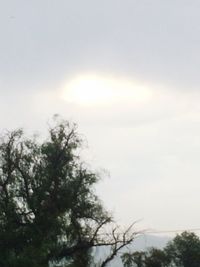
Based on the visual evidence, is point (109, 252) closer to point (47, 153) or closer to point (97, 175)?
point (97, 175)

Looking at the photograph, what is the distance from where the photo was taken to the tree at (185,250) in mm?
64000

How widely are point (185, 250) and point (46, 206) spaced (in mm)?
32028

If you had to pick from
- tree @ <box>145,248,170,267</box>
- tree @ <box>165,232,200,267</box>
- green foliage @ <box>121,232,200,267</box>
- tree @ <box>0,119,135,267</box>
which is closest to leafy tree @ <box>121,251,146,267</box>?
green foliage @ <box>121,232,200,267</box>

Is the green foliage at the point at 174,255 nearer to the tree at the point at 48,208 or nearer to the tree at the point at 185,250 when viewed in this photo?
the tree at the point at 185,250

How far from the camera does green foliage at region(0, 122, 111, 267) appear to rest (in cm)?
3638

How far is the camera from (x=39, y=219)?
122ft

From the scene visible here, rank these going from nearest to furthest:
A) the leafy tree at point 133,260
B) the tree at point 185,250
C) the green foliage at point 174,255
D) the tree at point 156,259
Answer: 1. the leafy tree at point 133,260
2. the green foliage at point 174,255
3. the tree at point 156,259
4. the tree at point 185,250

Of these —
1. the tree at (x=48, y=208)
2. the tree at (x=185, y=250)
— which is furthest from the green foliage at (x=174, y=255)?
the tree at (x=48, y=208)

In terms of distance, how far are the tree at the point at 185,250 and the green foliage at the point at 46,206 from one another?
91.3 ft

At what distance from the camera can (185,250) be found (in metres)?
65.0

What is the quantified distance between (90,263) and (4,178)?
8.63 metres

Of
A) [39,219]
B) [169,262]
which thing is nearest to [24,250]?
[39,219]

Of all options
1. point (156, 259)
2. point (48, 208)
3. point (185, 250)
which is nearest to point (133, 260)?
point (156, 259)

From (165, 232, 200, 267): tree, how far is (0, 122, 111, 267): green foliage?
91.3 feet
